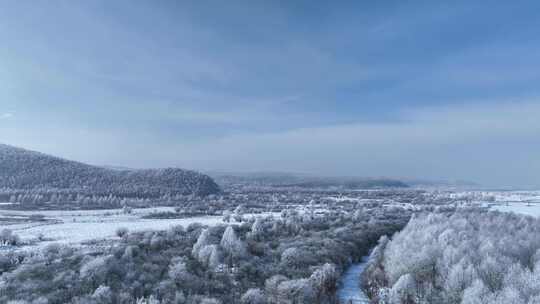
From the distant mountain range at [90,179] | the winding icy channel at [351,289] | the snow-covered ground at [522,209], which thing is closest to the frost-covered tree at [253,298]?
the winding icy channel at [351,289]


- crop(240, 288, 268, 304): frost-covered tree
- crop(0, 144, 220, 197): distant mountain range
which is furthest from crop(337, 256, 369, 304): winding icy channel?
crop(0, 144, 220, 197): distant mountain range

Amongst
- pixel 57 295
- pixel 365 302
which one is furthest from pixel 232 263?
pixel 57 295

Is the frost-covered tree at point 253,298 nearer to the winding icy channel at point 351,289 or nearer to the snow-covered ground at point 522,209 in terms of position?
the winding icy channel at point 351,289

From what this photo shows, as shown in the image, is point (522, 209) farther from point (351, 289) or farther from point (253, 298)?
point (253, 298)

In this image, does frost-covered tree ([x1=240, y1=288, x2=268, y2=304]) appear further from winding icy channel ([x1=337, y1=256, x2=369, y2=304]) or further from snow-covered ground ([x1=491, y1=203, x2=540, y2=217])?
snow-covered ground ([x1=491, y1=203, x2=540, y2=217])

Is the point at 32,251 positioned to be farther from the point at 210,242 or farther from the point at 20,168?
the point at 20,168

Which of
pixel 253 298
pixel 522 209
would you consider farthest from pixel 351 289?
pixel 522 209
